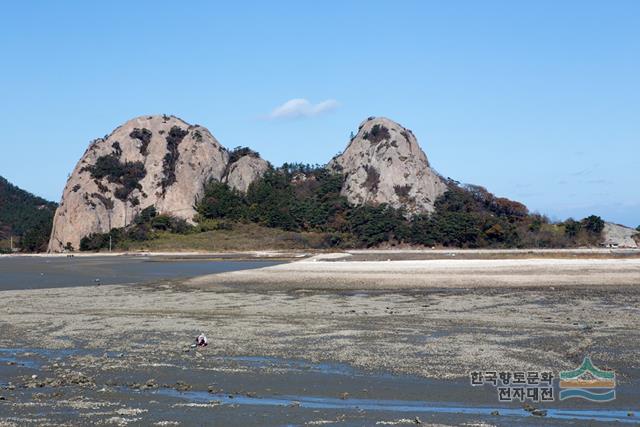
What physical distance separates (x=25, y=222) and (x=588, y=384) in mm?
175443

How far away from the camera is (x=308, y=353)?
56.5 feet

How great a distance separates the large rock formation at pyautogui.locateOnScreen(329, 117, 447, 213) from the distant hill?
51.2m

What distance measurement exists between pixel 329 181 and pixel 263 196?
12544mm

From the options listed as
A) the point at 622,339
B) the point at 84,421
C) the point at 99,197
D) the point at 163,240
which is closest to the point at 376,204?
the point at 163,240

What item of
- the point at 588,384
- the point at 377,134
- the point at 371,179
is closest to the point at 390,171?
the point at 371,179

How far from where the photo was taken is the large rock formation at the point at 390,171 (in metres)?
118

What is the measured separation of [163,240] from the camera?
10369 centimetres

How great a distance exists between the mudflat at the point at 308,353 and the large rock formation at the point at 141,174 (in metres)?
84.3

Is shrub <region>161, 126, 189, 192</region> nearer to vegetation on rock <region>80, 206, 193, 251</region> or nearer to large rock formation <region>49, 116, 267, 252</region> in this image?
large rock formation <region>49, 116, 267, 252</region>

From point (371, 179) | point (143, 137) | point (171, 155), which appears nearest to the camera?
point (371, 179)

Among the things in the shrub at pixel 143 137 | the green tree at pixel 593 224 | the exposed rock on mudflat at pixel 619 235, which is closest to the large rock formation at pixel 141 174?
the shrub at pixel 143 137

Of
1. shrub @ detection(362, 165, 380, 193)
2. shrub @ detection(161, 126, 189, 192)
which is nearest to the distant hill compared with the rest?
shrub @ detection(161, 126, 189, 192)

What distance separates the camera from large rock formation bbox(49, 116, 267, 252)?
115 meters

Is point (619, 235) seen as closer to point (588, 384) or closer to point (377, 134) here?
point (377, 134)
